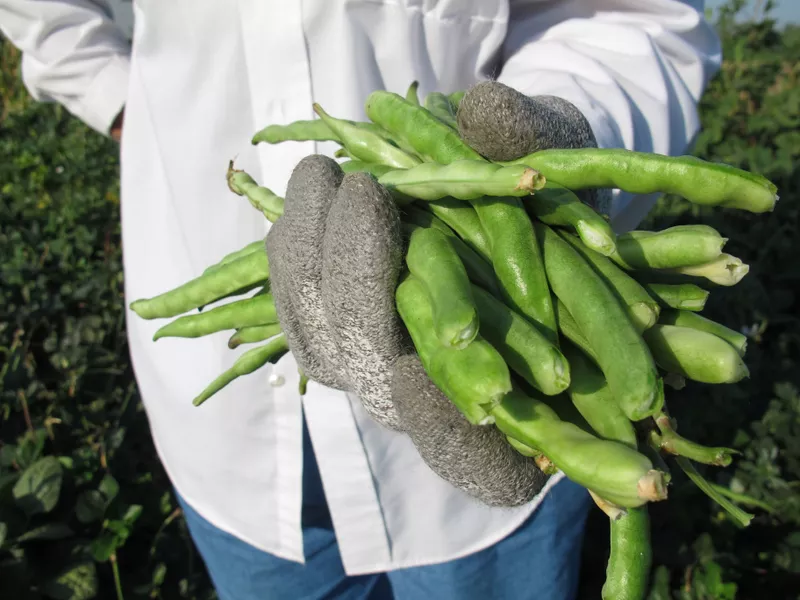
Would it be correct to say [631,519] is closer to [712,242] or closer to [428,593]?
[712,242]

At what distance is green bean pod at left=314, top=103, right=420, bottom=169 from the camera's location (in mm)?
1265

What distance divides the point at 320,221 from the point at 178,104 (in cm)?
93

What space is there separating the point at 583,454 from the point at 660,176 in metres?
0.45

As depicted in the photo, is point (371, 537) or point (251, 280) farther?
point (371, 537)

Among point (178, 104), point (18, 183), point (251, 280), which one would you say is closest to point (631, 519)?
point (251, 280)

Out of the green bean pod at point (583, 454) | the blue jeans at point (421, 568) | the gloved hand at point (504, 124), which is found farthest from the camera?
the blue jeans at point (421, 568)

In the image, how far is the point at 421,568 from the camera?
2.08 meters

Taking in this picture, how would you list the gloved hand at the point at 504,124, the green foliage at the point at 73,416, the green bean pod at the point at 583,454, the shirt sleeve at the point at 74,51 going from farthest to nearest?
the green foliage at the point at 73,416
the shirt sleeve at the point at 74,51
the gloved hand at the point at 504,124
the green bean pod at the point at 583,454

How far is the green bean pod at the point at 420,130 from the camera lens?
119 cm

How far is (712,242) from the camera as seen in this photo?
1.06m

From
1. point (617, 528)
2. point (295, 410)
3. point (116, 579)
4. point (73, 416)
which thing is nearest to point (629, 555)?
point (617, 528)

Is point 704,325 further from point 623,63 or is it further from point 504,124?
point 623,63

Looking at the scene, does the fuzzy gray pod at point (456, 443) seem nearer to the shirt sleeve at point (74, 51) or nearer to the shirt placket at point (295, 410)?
the shirt placket at point (295, 410)

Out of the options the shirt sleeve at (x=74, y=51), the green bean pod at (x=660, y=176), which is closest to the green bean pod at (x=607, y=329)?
the green bean pod at (x=660, y=176)
